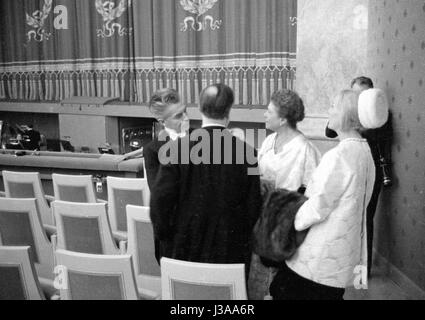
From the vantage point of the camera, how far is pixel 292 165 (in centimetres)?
261

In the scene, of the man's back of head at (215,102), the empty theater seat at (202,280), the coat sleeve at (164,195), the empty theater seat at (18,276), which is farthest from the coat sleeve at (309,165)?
the empty theater seat at (18,276)

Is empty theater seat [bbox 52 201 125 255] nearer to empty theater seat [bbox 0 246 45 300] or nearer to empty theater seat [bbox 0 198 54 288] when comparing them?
empty theater seat [bbox 0 198 54 288]

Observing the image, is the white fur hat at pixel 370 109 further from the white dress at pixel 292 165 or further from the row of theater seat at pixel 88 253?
the row of theater seat at pixel 88 253

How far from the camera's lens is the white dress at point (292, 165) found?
258 cm

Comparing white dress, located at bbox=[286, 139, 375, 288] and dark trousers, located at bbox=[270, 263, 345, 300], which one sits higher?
white dress, located at bbox=[286, 139, 375, 288]

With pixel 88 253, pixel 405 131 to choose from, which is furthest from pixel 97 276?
pixel 405 131

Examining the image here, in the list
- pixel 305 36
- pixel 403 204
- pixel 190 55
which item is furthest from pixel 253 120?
pixel 403 204

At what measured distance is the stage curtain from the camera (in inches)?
290

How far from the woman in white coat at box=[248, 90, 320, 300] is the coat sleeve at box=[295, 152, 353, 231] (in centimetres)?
50

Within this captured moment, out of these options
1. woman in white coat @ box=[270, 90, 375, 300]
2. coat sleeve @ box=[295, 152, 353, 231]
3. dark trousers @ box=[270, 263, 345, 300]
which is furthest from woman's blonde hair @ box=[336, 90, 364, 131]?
dark trousers @ box=[270, 263, 345, 300]

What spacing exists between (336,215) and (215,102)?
2.27 ft

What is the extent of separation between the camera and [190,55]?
7957mm

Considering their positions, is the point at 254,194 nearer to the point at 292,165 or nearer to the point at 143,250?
the point at 292,165

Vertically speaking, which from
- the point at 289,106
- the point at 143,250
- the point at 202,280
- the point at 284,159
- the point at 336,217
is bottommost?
the point at 143,250
